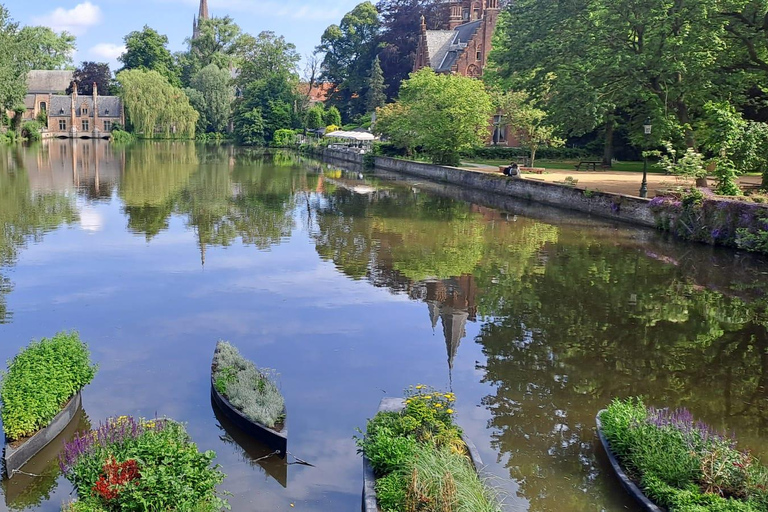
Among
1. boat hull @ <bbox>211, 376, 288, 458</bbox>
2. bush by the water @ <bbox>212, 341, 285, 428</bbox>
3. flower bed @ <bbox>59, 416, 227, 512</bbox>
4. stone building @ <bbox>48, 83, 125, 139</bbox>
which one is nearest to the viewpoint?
flower bed @ <bbox>59, 416, 227, 512</bbox>

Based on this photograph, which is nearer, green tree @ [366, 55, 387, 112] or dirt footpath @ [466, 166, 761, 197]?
dirt footpath @ [466, 166, 761, 197]

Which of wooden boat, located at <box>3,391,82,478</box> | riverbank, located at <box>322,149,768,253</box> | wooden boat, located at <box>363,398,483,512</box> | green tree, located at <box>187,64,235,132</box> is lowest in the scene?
wooden boat, located at <box>3,391,82,478</box>

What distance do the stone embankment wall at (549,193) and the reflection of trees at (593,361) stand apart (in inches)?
321

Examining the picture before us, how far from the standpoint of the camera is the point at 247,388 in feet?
26.8

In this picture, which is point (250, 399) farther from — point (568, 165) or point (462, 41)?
point (462, 41)

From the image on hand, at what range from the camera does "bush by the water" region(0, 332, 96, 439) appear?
705cm

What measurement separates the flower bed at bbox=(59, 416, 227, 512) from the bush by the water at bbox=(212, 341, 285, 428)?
139 centimetres

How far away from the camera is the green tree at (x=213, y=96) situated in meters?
98.6

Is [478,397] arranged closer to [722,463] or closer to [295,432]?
[295,432]

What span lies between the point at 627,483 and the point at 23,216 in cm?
2310

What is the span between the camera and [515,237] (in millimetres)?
21875

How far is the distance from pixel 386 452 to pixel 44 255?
572 inches

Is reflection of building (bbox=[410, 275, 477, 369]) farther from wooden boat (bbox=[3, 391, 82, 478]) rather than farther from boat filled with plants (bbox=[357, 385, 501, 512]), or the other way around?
wooden boat (bbox=[3, 391, 82, 478])

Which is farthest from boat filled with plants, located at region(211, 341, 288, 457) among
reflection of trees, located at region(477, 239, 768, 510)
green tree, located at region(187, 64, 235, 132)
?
green tree, located at region(187, 64, 235, 132)
